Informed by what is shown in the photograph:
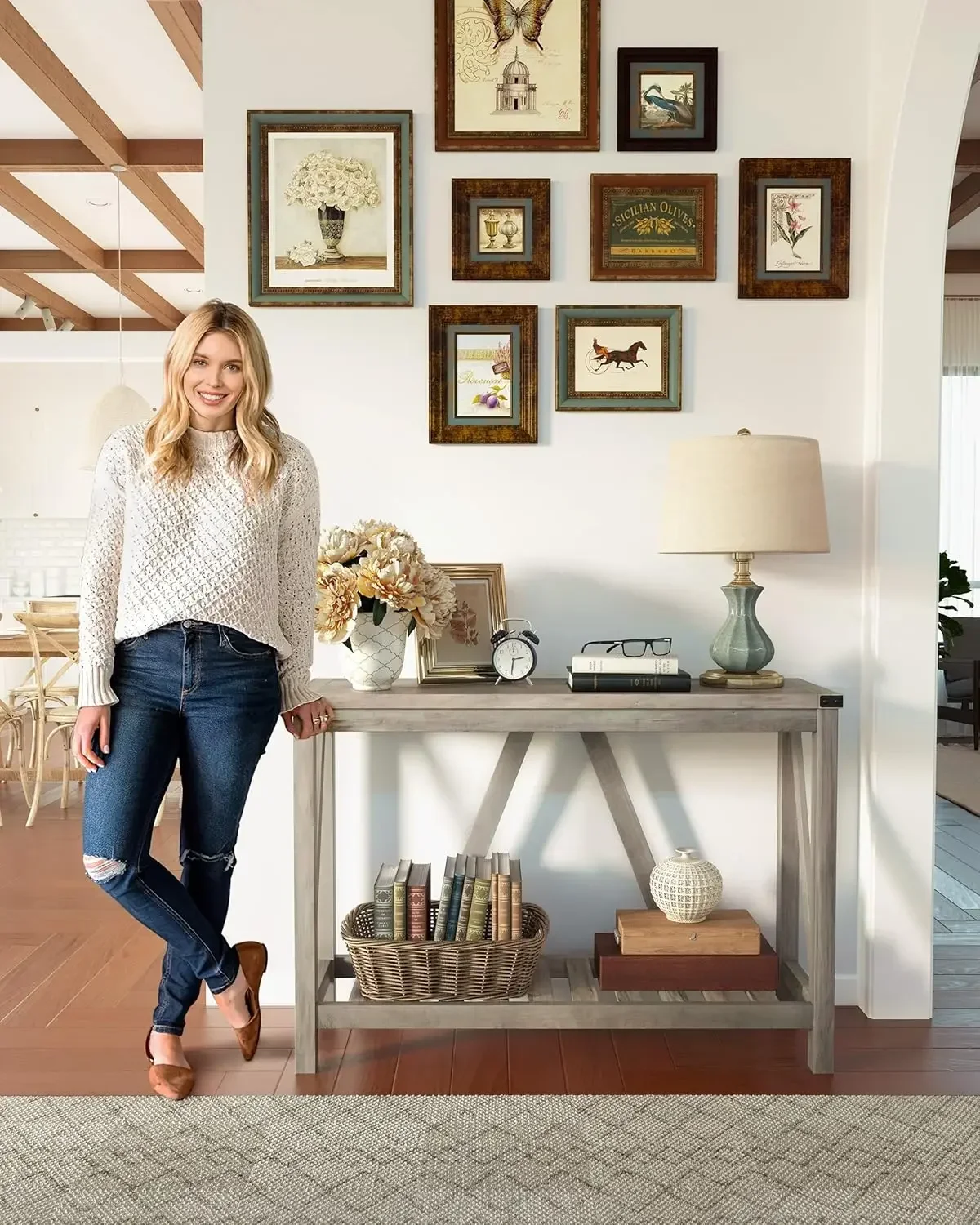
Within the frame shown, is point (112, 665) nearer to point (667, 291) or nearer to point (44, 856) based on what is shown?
point (667, 291)

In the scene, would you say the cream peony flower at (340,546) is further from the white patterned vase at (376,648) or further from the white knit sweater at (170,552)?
the white knit sweater at (170,552)

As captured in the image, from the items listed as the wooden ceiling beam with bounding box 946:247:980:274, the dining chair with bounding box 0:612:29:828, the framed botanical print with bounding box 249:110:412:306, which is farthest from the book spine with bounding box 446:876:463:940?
the wooden ceiling beam with bounding box 946:247:980:274

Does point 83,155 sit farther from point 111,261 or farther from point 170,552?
point 170,552

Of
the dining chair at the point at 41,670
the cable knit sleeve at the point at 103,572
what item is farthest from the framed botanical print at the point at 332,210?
the dining chair at the point at 41,670

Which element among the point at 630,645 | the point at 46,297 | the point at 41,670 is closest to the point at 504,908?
the point at 630,645

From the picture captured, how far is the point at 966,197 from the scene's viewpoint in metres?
Result: 5.33

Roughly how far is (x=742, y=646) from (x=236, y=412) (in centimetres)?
127

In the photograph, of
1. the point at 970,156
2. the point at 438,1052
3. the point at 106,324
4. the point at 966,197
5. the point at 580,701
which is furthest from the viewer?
the point at 106,324

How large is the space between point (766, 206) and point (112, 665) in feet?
6.35

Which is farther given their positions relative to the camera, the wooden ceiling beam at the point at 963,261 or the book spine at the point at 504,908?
the wooden ceiling beam at the point at 963,261

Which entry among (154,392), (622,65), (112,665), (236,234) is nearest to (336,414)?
(236,234)

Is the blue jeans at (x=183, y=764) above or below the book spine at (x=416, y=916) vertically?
above

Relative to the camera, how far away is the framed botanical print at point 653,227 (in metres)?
2.67

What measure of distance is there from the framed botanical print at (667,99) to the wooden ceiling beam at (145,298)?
4.62 metres
